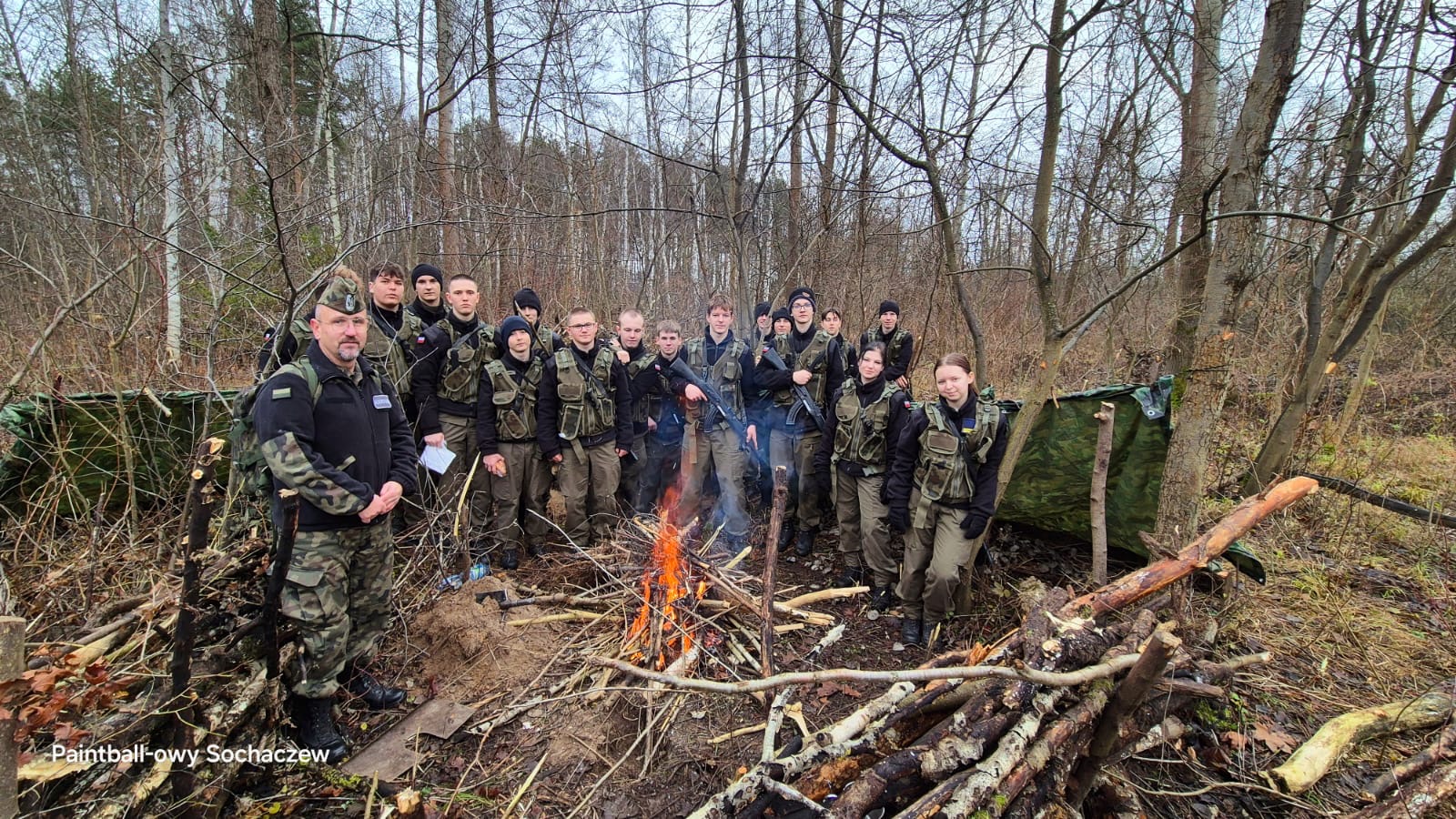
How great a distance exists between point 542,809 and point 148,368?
5.97 meters

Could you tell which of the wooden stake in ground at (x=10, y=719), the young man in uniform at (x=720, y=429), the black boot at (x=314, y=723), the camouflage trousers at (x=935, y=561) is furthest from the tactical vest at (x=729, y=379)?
the wooden stake in ground at (x=10, y=719)

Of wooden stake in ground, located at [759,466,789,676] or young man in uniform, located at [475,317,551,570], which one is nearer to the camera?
wooden stake in ground, located at [759,466,789,676]

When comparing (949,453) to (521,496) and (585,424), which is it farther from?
(521,496)

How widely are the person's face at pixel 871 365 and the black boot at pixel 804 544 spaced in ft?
5.53

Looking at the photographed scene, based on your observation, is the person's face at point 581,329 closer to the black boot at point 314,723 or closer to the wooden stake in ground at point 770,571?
the wooden stake in ground at point 770,571

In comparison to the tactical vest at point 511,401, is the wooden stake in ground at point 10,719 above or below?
below

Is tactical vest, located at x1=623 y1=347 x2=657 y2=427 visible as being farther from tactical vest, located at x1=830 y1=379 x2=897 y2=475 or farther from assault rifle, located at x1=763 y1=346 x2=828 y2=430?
tactical vest, located at x1=830 y1=379 x2=897 y2=475

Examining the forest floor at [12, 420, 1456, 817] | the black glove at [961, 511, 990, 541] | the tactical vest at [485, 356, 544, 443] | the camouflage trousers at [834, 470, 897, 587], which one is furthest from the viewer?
the tactical vest at [485, 356, 544, 443]

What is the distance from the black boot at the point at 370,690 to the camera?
3391 mm

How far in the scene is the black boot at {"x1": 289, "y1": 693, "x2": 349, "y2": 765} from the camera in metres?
3.06

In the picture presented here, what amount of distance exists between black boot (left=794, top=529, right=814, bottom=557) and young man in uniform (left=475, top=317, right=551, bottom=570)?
7.74 ft

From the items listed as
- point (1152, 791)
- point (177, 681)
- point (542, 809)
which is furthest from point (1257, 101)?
point (177, 681)

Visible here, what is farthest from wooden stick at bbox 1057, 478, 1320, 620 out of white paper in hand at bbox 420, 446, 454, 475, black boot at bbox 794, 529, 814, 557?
white paper in hand at bbox 420, 446, 454, 475

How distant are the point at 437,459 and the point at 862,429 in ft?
10.8
